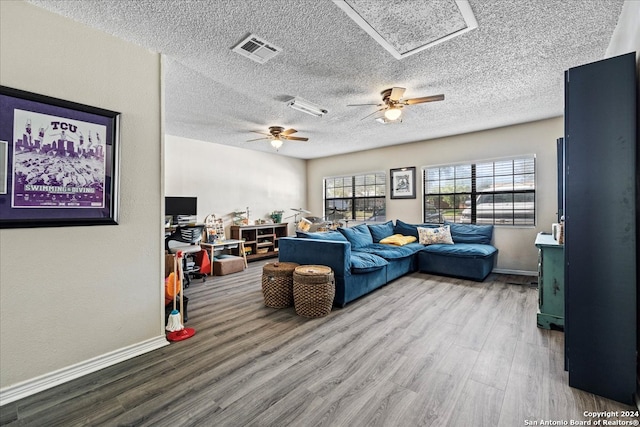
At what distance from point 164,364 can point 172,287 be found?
777 millimetres

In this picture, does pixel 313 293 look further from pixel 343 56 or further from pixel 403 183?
pixel 403 183

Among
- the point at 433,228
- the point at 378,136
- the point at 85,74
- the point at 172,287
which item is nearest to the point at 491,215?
the point at 433,228

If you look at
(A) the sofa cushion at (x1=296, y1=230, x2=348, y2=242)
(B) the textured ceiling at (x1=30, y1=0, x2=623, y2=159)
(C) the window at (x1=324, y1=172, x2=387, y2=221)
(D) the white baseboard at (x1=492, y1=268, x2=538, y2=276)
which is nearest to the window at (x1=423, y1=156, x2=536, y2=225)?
(D) the white baseboard at (x1=492, y1=268, x2=538, y2=276)

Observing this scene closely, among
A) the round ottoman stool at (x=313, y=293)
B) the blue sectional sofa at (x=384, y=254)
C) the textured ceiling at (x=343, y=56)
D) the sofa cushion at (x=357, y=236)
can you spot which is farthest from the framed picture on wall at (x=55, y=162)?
the sofa cushion at (x=357, y=236)

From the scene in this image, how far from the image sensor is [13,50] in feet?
5.62

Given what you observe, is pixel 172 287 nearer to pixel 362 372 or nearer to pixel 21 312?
pixel 21 312

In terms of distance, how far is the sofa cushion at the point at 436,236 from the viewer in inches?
194

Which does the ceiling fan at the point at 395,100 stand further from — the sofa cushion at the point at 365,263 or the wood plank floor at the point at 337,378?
the wood plank floor at the point at 337,378

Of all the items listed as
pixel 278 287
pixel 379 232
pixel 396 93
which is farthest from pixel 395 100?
pixel 379 232

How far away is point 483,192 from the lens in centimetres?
507

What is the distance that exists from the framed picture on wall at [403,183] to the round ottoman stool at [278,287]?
3.70 metres

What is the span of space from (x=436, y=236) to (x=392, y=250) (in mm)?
1144

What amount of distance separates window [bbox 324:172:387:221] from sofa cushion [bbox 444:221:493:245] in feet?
5.52

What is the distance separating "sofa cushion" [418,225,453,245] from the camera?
4938 millimetres
